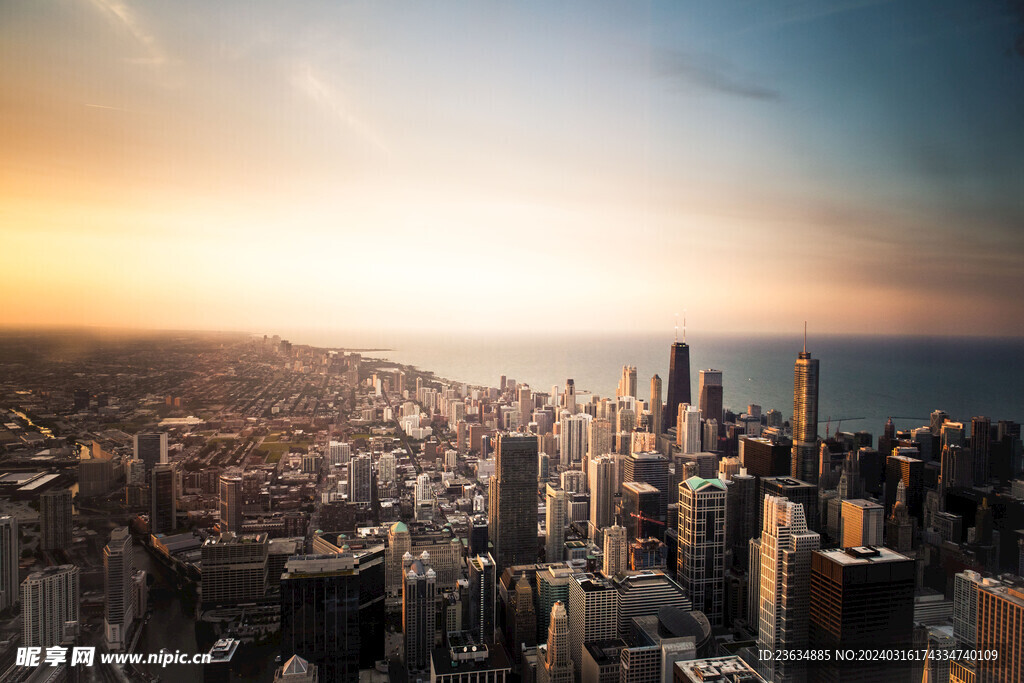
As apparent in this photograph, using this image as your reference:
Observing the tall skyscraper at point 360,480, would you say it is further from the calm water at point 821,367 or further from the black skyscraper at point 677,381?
the black skyscraper at point 677,381

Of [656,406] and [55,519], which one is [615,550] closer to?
[656,406]

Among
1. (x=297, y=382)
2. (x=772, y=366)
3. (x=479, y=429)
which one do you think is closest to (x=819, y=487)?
(x=772, y=366)

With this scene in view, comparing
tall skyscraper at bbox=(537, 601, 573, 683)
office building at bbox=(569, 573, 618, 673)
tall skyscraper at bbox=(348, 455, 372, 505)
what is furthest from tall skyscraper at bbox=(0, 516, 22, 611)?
office building at bbox=(569, 573, 618, 673)

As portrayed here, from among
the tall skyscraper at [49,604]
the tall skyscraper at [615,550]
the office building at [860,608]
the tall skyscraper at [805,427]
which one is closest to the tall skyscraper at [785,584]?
the office building at [860,608]

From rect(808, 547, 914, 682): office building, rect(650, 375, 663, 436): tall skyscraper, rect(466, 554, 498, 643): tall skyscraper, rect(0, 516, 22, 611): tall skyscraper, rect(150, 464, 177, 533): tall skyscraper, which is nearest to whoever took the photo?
rect(0, 516, 22, 611): tall skyscraper

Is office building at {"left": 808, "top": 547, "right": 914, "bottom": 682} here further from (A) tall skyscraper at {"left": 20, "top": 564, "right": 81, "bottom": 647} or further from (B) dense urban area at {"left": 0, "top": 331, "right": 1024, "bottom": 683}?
(A) tall skyscraper at {"left": 20, "top": 564, "right": 81, "bottom": 647}

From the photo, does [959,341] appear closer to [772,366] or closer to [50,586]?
[772,366]
